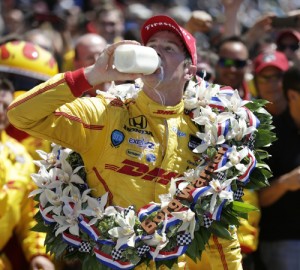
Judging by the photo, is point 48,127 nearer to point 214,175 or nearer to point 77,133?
point 77,133

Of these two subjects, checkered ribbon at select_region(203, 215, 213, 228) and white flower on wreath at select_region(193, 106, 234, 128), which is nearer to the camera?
checkered ribbon at select_region(203, 215, 213, 228)

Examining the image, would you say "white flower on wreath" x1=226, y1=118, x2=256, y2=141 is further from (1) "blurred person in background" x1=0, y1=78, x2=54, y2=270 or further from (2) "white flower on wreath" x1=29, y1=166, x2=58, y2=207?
(1) "blurred person in background" x1=0, y1=78, x2=54, y2=270

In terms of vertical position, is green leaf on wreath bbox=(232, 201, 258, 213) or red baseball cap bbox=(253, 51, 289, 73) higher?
green leaf on wreath bbox=(232, 201, 258, 213)

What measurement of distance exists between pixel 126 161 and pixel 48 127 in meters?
0.51

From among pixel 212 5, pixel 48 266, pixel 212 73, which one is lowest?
pixel 212 5

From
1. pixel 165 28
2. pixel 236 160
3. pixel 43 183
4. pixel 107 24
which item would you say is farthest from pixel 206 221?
pixel 107 24

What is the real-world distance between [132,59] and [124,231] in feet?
3.23

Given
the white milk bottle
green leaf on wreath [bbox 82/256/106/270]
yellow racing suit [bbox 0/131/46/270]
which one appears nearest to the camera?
the white milk bottle

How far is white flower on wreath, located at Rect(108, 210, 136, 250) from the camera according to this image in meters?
4.97

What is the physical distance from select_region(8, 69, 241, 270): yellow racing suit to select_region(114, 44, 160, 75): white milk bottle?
0.84ft

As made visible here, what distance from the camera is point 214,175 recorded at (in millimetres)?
5180

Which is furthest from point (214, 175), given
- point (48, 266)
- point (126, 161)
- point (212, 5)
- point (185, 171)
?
point (212, 5)

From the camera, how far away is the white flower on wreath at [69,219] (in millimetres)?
5148

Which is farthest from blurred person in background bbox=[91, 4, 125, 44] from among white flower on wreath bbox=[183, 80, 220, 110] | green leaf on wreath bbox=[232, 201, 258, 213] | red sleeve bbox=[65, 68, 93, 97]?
red sleeve bbox=[65, 68, 93, 97]
